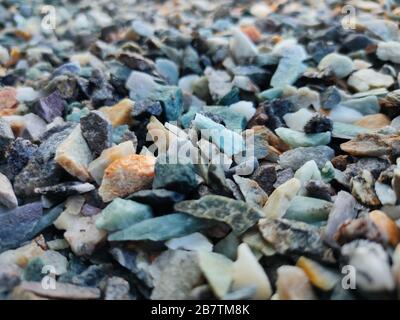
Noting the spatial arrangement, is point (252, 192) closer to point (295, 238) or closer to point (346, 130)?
point (295, 238)

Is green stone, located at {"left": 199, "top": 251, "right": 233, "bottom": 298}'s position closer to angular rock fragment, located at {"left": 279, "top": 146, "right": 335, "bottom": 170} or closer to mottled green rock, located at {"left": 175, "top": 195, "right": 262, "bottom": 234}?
mottled green rock, located at {"left": 175, "top": 195, "right": 262, "bottom": 234}

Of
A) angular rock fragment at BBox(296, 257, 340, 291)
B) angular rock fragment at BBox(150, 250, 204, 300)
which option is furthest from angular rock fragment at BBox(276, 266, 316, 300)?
angular rock fragment at BBox(150, 250, 204, 300)

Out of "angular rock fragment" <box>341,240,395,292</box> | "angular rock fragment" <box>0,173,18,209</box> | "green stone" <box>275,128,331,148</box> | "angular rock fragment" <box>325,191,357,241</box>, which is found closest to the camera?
"angular rock fragment" <box>341,240,395,292</box>

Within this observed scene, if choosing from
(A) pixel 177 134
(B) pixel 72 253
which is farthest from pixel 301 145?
(B) pixel 72 253

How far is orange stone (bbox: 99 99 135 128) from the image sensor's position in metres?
1.03

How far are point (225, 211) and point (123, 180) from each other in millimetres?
195

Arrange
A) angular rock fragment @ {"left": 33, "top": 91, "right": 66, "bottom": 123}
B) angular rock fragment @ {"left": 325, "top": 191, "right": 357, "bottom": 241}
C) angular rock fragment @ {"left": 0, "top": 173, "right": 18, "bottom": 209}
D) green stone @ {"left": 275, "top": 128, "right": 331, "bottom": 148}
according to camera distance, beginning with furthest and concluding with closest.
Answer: angular rock fragment @ {"left": 33, "top": 91, "right": 66, "bottom": 123} → green stone @ {"left": 275, "top": 128, "right": 331, "bottom": 148} → angular rock fragment @ {"left": 0, "top": 173, "right": 18, "bottom": 209} → angular rock fragment @ {"left": 325, "top": 191, "right": 357, "bottom": 241}

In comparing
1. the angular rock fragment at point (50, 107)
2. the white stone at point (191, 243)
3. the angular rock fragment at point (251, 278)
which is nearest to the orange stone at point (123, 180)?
the white stone at point (191, 243)

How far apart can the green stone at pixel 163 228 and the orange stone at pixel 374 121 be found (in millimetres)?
507

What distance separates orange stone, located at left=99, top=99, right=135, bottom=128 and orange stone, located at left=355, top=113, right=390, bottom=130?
0.52m

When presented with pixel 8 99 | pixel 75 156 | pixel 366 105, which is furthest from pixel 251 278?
pixel 8 99

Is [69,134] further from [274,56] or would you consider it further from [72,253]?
[274,56]

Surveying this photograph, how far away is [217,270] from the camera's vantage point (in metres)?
0.67
